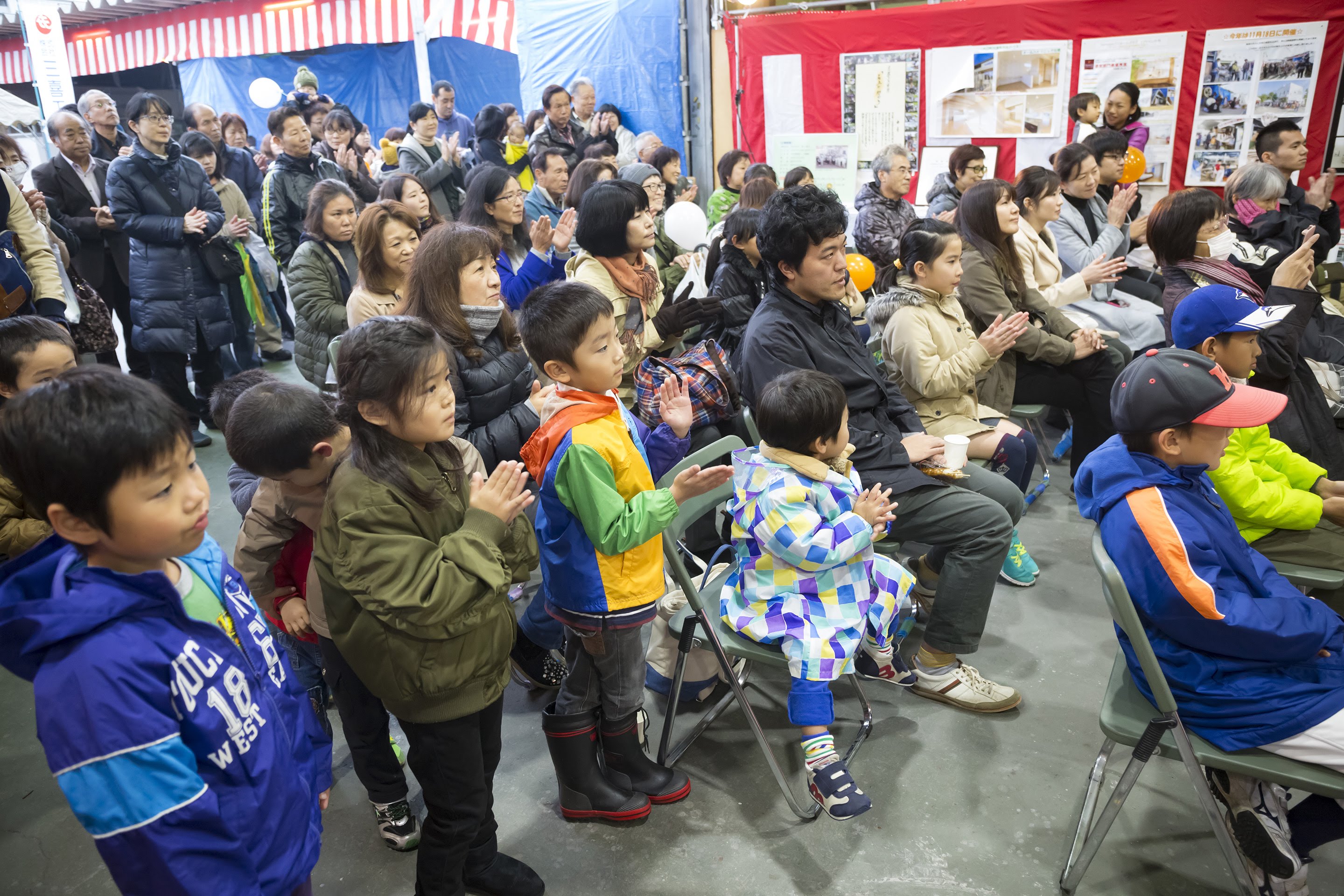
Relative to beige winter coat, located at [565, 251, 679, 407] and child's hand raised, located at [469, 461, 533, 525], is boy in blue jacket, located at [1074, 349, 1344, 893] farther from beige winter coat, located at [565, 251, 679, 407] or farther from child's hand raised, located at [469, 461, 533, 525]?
beige winter coat, located at [565, 251, 679, 407]

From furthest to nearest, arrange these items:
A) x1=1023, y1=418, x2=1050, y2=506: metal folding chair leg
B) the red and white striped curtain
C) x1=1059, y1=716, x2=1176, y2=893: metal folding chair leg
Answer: the red and white striped curtain, x1=1023, y1=418, x2=1050, y2=506: metal folding chair leg, x1=1059, y1=716, x2=1176, y2=893: metal folding chair leg

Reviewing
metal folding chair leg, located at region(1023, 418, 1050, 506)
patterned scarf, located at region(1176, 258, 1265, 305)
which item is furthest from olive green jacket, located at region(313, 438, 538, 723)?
patterned scarf, located at region(1176, 258, 1265, 305)

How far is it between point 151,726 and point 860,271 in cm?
414

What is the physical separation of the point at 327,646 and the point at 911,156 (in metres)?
6.56

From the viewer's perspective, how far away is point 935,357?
314 centimetres

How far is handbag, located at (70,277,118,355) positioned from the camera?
13.5 ft

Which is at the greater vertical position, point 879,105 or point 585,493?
point 879,105

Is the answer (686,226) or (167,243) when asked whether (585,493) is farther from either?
(167,243)

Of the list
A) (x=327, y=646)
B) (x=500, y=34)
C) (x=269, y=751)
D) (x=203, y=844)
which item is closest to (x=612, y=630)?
(x=327, y=646)

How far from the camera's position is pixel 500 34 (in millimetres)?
10312

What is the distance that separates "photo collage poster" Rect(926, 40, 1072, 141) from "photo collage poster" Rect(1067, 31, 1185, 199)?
18 cm

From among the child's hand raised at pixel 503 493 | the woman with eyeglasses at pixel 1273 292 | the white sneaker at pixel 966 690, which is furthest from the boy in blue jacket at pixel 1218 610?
the woman with eyeglasses at pixel 1273 292

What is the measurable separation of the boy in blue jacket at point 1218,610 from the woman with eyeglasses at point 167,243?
4.60 metres

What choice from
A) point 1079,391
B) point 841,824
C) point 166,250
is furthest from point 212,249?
point 1079,391
